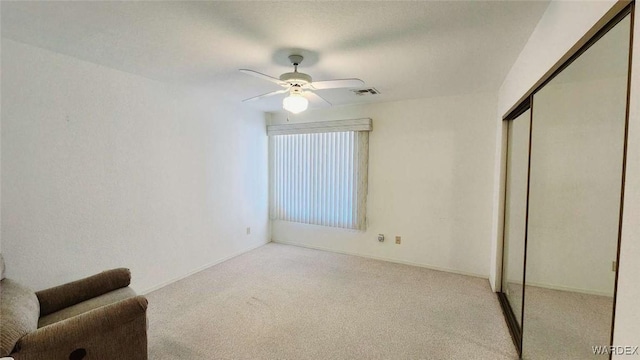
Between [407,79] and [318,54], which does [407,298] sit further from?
[318,54]

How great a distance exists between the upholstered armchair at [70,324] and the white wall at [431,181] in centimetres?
315

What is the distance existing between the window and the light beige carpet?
949mm

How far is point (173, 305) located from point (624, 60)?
354 centimetres

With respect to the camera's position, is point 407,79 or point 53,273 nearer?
point 53,273

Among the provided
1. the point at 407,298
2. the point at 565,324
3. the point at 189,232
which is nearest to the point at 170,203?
the point at 189,232

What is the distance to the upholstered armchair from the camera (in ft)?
4.62

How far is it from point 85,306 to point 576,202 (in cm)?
308

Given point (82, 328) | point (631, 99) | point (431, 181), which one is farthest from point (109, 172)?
point (431, 181)

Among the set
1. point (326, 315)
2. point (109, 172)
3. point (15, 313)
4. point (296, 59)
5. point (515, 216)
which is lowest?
point (326, 315)

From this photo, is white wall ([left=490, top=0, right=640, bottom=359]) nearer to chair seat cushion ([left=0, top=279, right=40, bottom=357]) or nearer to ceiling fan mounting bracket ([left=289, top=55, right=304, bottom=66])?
ceiling fan mounting bracket ([left=289, top=55, right=304, bottom=66])

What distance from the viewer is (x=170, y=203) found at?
11.0 ft

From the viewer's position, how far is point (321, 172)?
14.9 feet

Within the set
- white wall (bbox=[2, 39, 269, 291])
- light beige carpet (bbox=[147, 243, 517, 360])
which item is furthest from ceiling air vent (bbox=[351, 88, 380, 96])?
light beige carpet (bbox=[147, 243, 517, 360])

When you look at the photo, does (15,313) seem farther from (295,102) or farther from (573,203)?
(573,203)
